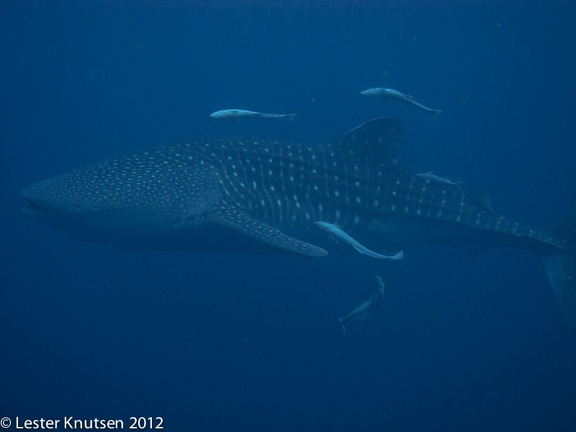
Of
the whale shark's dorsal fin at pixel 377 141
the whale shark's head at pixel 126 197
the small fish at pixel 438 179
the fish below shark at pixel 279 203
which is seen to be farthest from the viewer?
the whale shark's dorsal fin at pixel 377 141

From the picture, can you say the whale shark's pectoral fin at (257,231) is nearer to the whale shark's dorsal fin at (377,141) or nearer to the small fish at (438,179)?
the whale shark's dorsal fin at (377,141)

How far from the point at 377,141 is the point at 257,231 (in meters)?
2.82

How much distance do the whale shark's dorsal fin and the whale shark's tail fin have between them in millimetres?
3121

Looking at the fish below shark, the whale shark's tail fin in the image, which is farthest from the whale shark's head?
the whale shark's tail fin

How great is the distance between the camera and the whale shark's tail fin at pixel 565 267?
24.4 ft

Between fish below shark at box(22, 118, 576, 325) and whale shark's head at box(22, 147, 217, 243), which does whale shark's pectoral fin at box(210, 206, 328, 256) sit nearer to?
fish below shark at box(22, 118, 576, 325)

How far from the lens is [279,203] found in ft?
22.3

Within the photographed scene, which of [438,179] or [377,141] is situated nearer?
[438,179]

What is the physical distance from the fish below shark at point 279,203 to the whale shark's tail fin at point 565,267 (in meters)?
0.02

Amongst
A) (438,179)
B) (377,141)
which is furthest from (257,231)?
(438,179)

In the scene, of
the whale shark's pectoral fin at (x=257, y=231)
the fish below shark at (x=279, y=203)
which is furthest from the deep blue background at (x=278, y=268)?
the whale shark's pectoral fin at (x=257, y=231)

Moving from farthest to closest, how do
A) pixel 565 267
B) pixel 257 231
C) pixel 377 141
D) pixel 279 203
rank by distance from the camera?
pixel 565 267
pixel 377 141
pixel 279 203
pixel 257 231

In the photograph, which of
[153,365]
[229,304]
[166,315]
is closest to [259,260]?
[229,304]

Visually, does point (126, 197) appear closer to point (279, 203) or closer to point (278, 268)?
point (279, 203)
